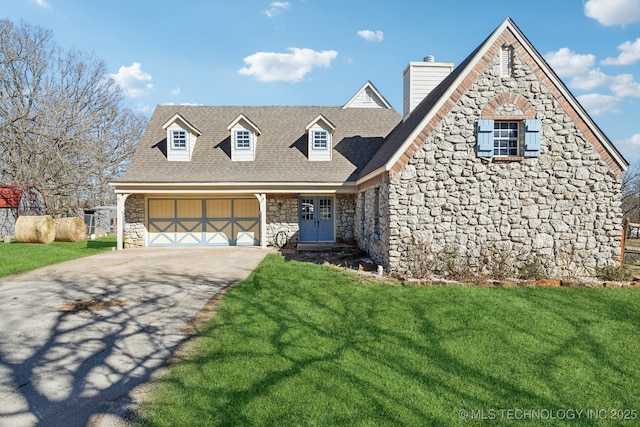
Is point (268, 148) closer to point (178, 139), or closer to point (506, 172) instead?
point (178, 139)

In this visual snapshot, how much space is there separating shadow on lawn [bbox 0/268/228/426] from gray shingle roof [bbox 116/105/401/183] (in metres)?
7.57

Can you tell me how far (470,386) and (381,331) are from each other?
175 centimetres

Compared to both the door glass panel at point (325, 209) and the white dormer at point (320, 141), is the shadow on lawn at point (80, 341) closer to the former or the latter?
the door glass panel at point (325, 209)

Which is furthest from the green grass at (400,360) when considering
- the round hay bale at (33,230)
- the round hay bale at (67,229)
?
the round hay bale at (67,229)

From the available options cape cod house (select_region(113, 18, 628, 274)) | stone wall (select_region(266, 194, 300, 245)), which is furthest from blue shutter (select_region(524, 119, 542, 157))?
stone wall (select_region(266, 194, 300, 245))

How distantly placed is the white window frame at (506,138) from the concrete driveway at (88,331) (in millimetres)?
7837

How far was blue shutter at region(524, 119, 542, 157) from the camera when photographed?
968 centimetres

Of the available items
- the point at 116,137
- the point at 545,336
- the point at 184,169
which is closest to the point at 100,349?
the point at 545,336

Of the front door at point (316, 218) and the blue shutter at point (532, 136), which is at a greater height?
the blue shutter at point (532, 136)

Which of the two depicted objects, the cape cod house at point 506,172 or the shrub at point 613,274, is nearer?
the shrub at point 613,274

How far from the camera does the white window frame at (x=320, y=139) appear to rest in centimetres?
1673

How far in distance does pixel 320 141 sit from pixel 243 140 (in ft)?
11.6

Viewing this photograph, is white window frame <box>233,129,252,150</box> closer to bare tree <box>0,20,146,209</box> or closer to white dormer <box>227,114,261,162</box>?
white dormer <box>227,114,261,162</box>

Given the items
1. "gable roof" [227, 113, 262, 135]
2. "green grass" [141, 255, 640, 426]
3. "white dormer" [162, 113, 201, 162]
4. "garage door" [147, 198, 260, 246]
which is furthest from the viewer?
"garage door" [147, 198, 260, 246]
